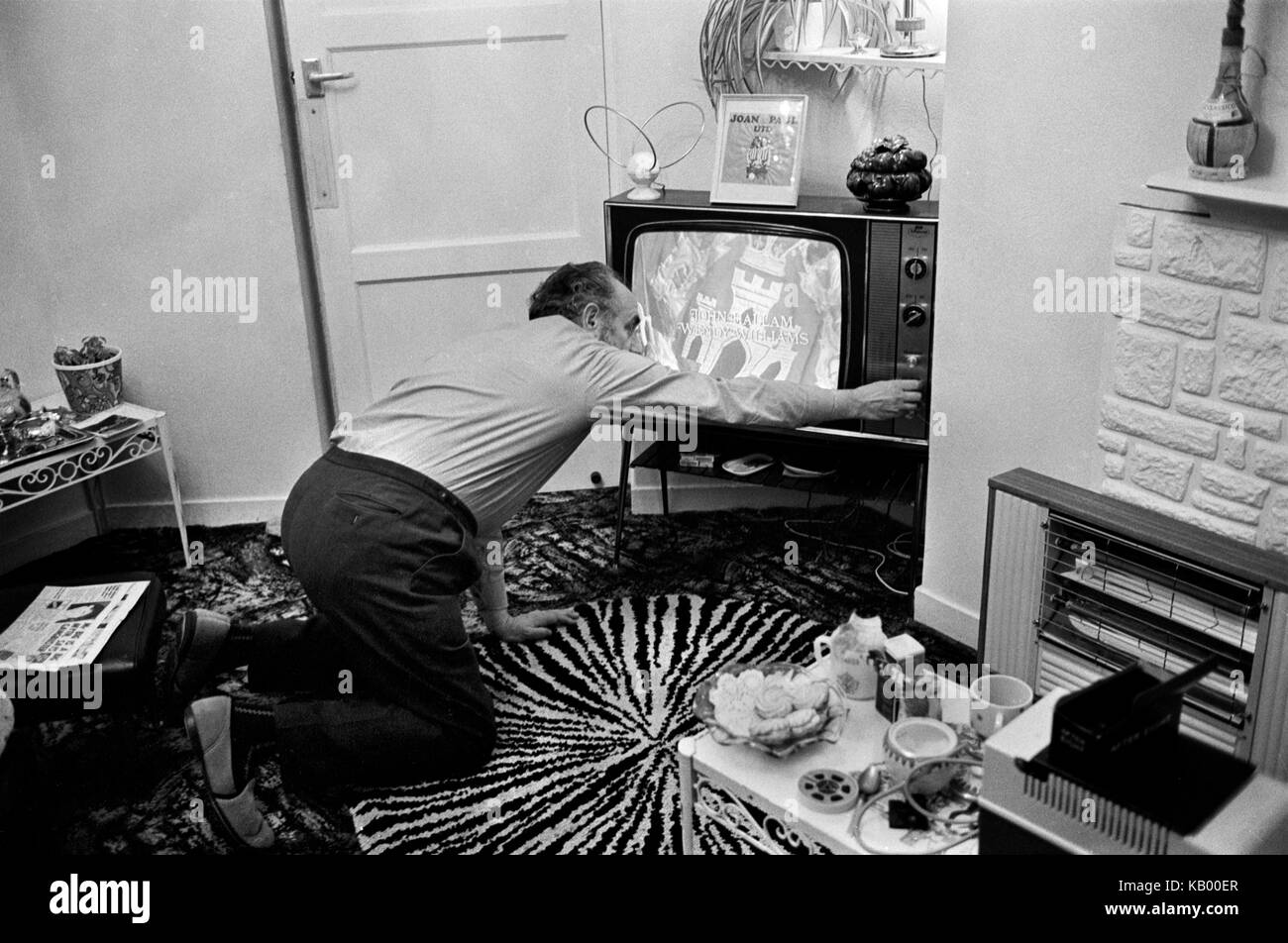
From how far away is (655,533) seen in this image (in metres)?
3.83

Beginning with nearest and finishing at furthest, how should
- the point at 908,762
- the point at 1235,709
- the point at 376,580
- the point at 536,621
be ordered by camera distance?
the point at 908,762 → the point at 1235,709 → the point at 376,580 → the point at 536,621

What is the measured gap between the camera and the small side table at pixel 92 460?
3361 millimetres

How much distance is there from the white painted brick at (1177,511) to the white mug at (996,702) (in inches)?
25.5

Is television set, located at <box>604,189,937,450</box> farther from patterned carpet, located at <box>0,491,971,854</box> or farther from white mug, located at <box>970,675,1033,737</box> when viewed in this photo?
white mug, located at <box>970,675,1033,737</box>

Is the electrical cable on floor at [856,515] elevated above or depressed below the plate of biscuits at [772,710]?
below

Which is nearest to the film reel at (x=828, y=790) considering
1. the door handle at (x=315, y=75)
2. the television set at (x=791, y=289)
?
the television set at (x=791, y=289)

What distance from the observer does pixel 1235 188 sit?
2186mm

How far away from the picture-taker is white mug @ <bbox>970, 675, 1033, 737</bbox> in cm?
210

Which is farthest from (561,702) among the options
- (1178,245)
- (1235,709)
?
(1178,245)

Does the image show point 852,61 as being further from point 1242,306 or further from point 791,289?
point 1242,306

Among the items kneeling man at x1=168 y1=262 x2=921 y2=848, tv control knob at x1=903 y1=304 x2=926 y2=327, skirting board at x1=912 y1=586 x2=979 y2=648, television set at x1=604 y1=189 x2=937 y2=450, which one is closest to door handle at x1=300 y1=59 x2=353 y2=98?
television set at x1=604 y1=189 x2=937 y2=450

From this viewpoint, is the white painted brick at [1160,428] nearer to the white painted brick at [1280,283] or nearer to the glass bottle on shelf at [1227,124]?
the white painted brick at [1280,283]
